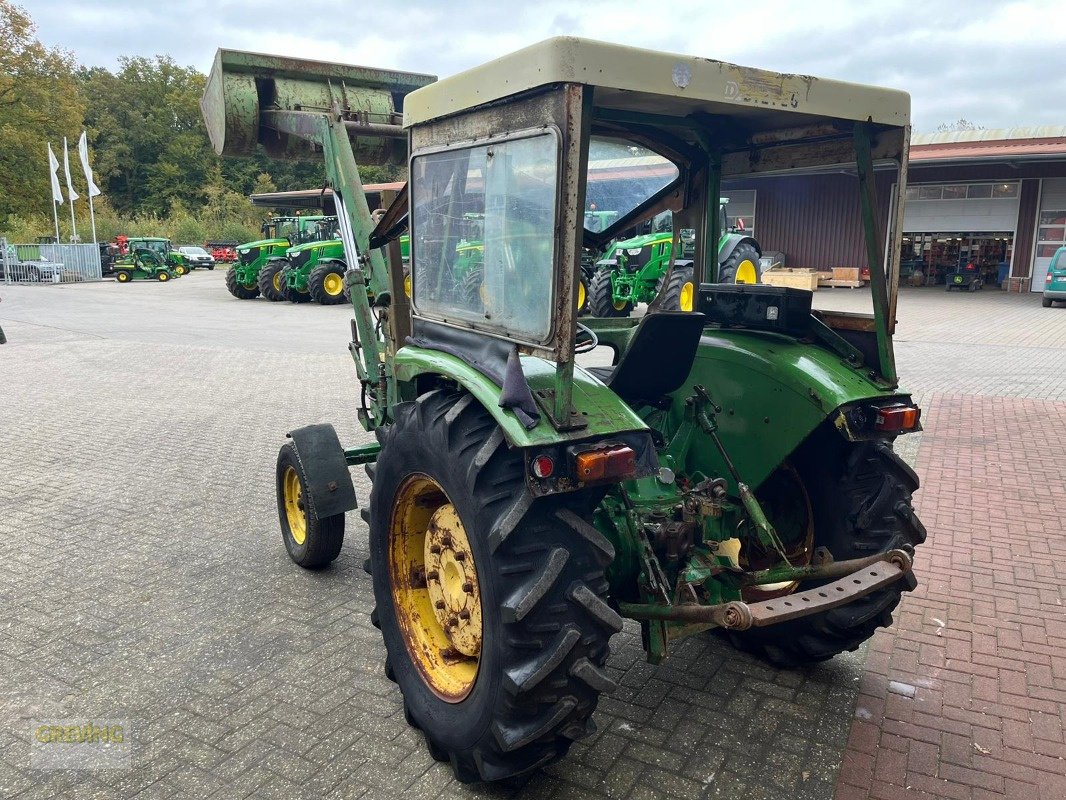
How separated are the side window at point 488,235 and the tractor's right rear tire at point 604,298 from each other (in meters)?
12.0

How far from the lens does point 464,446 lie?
2590 mm

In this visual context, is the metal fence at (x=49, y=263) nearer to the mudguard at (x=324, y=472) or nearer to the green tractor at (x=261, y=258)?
the green tractor at (x=261, y=258)

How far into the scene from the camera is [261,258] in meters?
24.5

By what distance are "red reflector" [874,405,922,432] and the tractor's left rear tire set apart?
9.11ft

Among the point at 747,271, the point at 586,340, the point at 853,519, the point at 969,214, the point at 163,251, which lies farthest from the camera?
the point at 163,251

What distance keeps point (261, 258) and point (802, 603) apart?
2420 centimetres

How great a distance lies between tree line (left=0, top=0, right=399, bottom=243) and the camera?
38.6 meters

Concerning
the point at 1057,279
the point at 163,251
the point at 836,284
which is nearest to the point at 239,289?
the point at 163,251

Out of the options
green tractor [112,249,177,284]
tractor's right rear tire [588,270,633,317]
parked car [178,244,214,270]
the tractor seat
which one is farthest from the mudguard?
parked car [178,244,214,270]

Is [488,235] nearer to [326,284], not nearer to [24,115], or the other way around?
[326,284]

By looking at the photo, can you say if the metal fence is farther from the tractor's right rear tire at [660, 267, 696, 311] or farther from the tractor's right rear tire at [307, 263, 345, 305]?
the tractor's right rear tire at [660, 267, 696, 311]

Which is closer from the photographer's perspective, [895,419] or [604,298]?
[895,419]

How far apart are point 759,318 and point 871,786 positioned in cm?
185

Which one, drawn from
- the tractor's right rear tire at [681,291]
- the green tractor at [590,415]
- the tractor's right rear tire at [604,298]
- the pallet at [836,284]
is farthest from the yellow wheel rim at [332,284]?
the tractor's right rear tire at [681,291]
